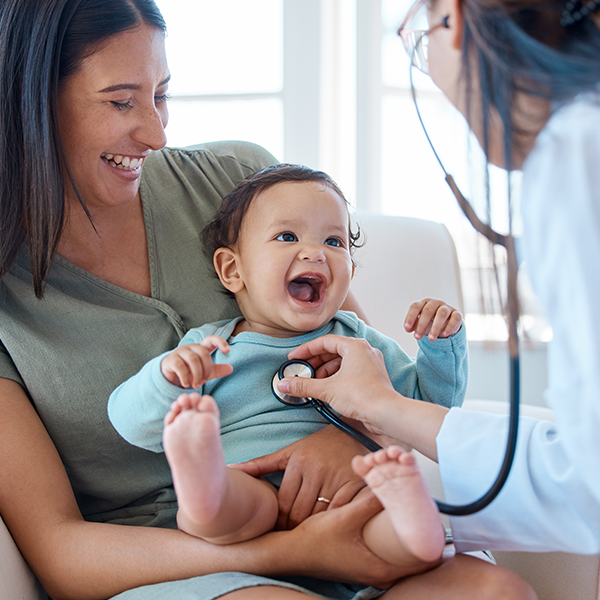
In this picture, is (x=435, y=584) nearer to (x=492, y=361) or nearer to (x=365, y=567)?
(x=365, y=567)

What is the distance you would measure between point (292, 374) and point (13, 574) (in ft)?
1.80

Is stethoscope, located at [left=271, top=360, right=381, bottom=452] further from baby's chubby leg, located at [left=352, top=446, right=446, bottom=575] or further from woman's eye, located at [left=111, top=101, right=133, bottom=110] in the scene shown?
woman's eye, located at [left=111, top=101, right=133, bottom=110]

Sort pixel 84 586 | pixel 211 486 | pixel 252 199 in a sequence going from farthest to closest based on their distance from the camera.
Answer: pixel 252 199
pixel 84 586
pixel 211 486

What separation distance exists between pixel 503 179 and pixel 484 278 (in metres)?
0.14

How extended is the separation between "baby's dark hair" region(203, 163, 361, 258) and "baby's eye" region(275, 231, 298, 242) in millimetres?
105

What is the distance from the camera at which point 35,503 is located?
0.99m

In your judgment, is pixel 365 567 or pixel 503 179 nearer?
pixel 503 179

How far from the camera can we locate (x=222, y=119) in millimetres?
2746

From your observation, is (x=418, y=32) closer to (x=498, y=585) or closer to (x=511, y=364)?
(x=511, y=364)

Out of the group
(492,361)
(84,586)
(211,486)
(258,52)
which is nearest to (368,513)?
(211,486)

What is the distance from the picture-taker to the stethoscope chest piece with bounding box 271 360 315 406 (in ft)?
3.47

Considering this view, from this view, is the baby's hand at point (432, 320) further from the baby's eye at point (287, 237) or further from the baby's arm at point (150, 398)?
the baby's arm at point (150, 398)

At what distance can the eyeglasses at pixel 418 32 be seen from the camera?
0.76 meters

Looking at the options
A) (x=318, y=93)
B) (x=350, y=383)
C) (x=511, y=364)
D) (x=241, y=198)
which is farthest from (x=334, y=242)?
(x=318, y=93)
